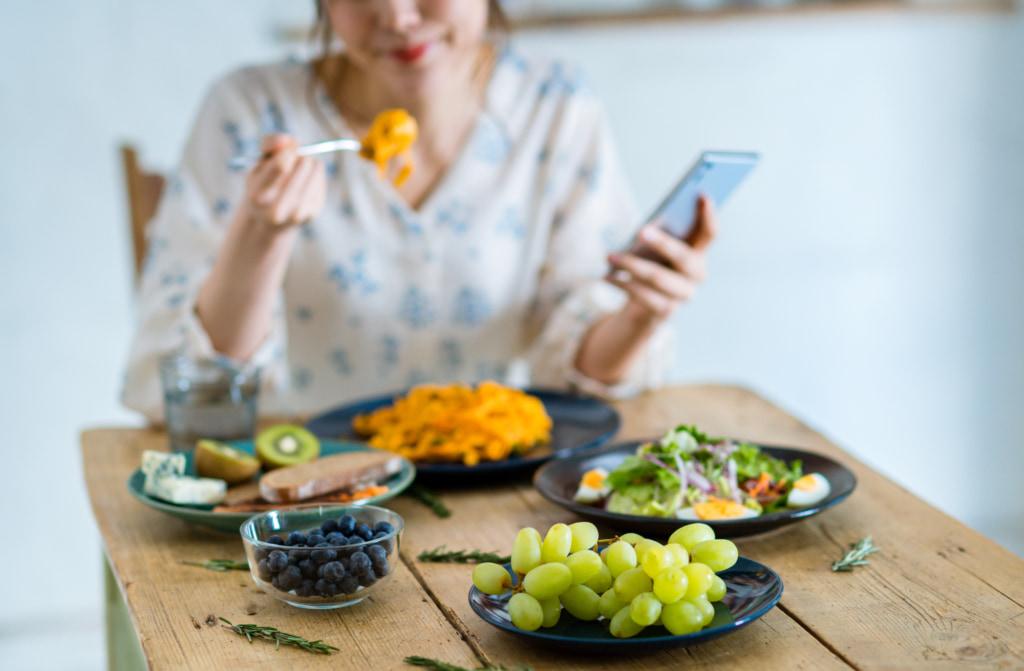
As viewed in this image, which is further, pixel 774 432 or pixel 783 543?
pixel 774 432

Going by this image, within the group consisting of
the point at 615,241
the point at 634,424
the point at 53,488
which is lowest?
the point at 53,488

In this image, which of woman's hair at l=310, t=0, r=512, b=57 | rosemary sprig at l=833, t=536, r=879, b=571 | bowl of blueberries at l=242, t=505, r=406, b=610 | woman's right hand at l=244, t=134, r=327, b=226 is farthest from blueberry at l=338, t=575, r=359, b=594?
woman's hair at l=310, t=0, r=512, b=57

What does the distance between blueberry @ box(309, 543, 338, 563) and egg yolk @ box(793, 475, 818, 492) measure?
0.46 metres

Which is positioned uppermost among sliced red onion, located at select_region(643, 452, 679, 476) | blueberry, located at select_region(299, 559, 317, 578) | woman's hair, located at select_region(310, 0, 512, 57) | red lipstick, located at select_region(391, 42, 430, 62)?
woman's hair, located at select_region(310, 0, 512, 57)

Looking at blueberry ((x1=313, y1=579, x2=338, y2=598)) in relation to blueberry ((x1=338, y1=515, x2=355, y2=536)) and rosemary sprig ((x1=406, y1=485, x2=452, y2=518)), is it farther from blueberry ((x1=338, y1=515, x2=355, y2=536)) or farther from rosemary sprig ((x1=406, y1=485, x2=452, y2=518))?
rosemary sprig ((x1=406, y1=485, x2=452, y2=518))

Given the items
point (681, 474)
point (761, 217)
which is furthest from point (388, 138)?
point (761, 217)

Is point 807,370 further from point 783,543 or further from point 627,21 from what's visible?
point 783,543

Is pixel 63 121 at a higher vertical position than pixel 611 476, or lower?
higher

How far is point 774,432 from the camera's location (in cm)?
136

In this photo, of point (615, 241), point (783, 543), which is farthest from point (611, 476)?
point (615, 241)

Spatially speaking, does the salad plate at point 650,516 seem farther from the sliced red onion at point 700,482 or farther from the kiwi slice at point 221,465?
the kiwi slice at point 221,465

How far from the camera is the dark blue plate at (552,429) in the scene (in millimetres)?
→ 1120

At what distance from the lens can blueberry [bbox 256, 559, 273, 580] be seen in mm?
784

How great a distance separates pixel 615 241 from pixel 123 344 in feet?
4.63
